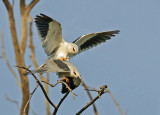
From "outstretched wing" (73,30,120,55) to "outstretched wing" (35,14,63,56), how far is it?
1.48ft

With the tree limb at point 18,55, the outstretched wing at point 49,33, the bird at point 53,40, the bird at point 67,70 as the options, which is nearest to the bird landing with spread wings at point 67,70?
the bird at point 67,70

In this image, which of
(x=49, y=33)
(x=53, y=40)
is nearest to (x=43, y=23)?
(x=49, y=33)

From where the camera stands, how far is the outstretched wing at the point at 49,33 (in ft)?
15.7

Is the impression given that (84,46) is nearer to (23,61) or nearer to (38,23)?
(38,23)

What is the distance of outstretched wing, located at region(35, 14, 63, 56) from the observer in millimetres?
4773

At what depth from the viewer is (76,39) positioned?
207 inches

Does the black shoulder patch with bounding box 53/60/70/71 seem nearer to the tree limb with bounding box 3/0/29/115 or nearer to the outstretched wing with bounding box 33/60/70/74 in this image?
the outstretched wing with bounding box 33/60/70/74

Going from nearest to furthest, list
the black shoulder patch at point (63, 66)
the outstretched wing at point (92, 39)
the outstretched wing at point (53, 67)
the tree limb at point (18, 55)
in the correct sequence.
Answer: the outstretched wing at point (53, 67) → the black shoulder patch at point (63, 66) → the outstretched wing at point (92, 39) → the tree limb at point (18, 55)

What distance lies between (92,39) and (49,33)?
0.88 meters

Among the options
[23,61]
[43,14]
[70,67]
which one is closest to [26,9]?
[23,61]

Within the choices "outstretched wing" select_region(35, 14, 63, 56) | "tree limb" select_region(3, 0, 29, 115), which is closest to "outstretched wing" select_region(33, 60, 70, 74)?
"outstretched wing" select_region(35, 14, 63, 56)

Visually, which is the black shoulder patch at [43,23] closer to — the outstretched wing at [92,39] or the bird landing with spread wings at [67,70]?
the outstretched wing at [92,39]

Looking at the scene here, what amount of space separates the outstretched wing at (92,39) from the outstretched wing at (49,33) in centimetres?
45

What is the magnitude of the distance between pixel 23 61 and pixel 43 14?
6.23 ft
